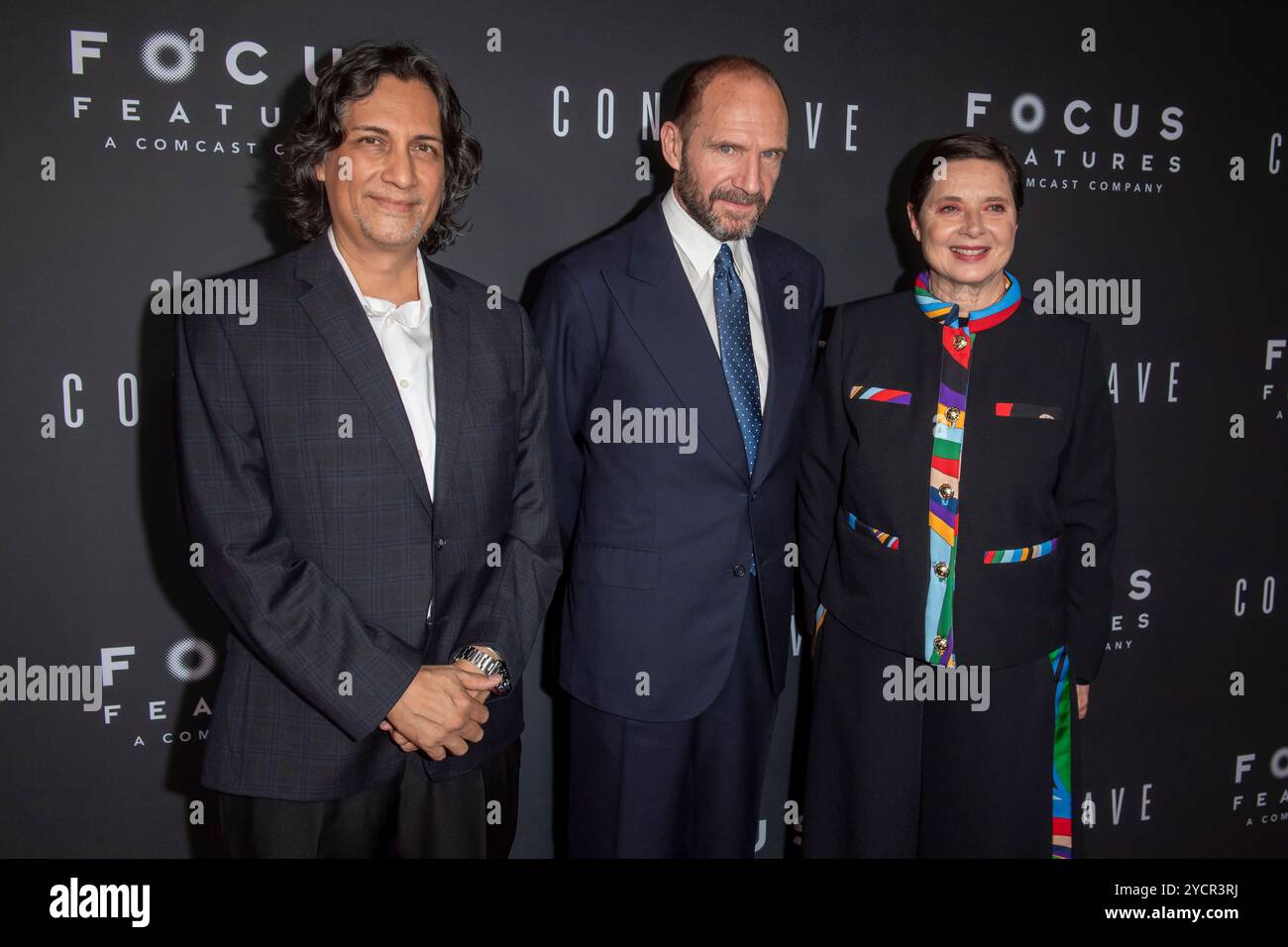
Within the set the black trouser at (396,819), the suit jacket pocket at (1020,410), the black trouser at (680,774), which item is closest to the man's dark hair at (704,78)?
the suit jacket pocket at (1020,410)

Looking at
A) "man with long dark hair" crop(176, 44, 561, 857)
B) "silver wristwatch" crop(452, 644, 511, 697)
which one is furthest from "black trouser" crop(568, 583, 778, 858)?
"silver wristwatch" crop(452, 644, 511, 697)

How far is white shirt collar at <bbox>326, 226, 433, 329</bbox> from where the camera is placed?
5.97 feet

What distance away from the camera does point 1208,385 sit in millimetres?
3014

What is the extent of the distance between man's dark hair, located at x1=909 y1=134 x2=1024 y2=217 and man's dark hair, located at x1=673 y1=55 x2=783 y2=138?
354mm

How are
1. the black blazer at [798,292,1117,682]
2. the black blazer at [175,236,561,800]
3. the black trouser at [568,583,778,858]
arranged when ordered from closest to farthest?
the black blazer at [175,236,561,800], the black blazer at [798,292,1117,682], the black trouser at [568,583,778,858]

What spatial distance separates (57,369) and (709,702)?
5.42ft

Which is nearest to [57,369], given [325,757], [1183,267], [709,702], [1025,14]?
[325,757]

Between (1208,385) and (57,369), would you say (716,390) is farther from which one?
(1208,385)

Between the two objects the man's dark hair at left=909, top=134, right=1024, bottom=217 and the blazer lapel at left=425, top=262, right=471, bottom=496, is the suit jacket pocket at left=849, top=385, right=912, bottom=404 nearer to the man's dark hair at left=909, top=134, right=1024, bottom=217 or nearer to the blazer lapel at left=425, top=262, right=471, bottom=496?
the man's dark hair at left=909, top=134, right=1024, bottom=217

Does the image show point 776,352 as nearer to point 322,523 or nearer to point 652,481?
point 652,481

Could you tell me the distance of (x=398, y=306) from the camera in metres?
1.86

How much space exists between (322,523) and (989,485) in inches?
50.8

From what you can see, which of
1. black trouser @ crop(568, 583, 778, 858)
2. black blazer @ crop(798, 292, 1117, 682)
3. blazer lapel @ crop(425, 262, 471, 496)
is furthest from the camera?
black trouser @ crop(568, 583, 778, 858)

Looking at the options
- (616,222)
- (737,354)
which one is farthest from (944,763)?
(616,222)
